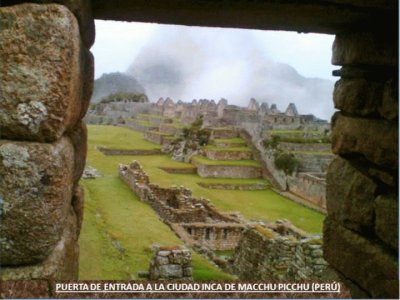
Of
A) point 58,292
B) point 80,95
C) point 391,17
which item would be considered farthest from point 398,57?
point 58,292

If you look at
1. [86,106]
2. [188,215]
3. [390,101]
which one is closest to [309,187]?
[188,215]

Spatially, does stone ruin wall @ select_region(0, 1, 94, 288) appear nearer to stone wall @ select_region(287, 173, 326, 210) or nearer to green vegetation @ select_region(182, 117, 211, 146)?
stone wall @ select_region(287, 173, 326, 210)

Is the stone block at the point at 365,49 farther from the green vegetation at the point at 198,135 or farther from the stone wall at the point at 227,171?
the green vegetation at the point at 198,135

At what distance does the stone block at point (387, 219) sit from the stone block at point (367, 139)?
0.24 meters

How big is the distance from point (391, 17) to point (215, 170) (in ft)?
95.7

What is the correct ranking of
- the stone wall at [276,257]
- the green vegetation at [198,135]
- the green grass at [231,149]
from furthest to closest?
the green vegetation at [198,135]
the green grass at [231,149]
the stone wall at [276,257]

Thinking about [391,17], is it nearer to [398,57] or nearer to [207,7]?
[398,57]

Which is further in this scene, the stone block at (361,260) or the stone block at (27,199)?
the stone block at (361,260)

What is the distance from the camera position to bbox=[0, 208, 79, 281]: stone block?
→ 111 inches

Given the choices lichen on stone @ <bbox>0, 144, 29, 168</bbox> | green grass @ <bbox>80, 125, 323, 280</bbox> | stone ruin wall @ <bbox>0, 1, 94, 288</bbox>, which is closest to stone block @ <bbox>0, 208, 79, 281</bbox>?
stone ruin wall @ <bbox>0, 1, 94, 288</bbox>

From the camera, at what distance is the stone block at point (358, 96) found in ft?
13.1

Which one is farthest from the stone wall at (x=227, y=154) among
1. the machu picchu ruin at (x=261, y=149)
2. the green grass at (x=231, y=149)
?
the green grass at (x=231, y=149)

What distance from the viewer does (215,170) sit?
108 feet

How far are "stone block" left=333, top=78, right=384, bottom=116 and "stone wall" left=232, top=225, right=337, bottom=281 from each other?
430 centimetres
